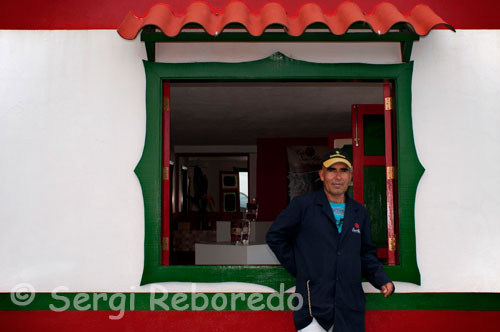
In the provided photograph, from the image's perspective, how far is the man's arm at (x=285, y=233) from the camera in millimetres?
2756

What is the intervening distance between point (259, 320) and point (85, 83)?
186cm

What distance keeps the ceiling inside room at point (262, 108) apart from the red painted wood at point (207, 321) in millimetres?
1851

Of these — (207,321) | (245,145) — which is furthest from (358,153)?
(245,145)

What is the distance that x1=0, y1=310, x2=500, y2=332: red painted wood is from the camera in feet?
10.5

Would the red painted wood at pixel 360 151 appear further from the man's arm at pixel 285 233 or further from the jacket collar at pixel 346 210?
the man's arm at pixel 285 233

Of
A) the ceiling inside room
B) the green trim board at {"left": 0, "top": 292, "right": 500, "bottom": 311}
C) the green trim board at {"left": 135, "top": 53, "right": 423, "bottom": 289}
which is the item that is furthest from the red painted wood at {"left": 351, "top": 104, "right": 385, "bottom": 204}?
the green trim board at {"left": 0, "top": 292, "right": 500, "bottom": 311}

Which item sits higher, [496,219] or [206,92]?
[206,92]

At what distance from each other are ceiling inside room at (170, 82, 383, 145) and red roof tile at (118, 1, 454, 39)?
110 cm

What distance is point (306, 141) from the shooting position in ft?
28.6

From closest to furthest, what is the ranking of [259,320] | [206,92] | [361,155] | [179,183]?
[259,320] → [361,155] → [206,92] → [179,183]

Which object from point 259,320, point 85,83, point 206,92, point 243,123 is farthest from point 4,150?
point 243,123

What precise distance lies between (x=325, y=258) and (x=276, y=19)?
1.37 metres

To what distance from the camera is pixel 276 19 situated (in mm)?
2959

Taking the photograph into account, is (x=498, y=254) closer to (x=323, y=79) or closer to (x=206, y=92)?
(x=323, y=79)
